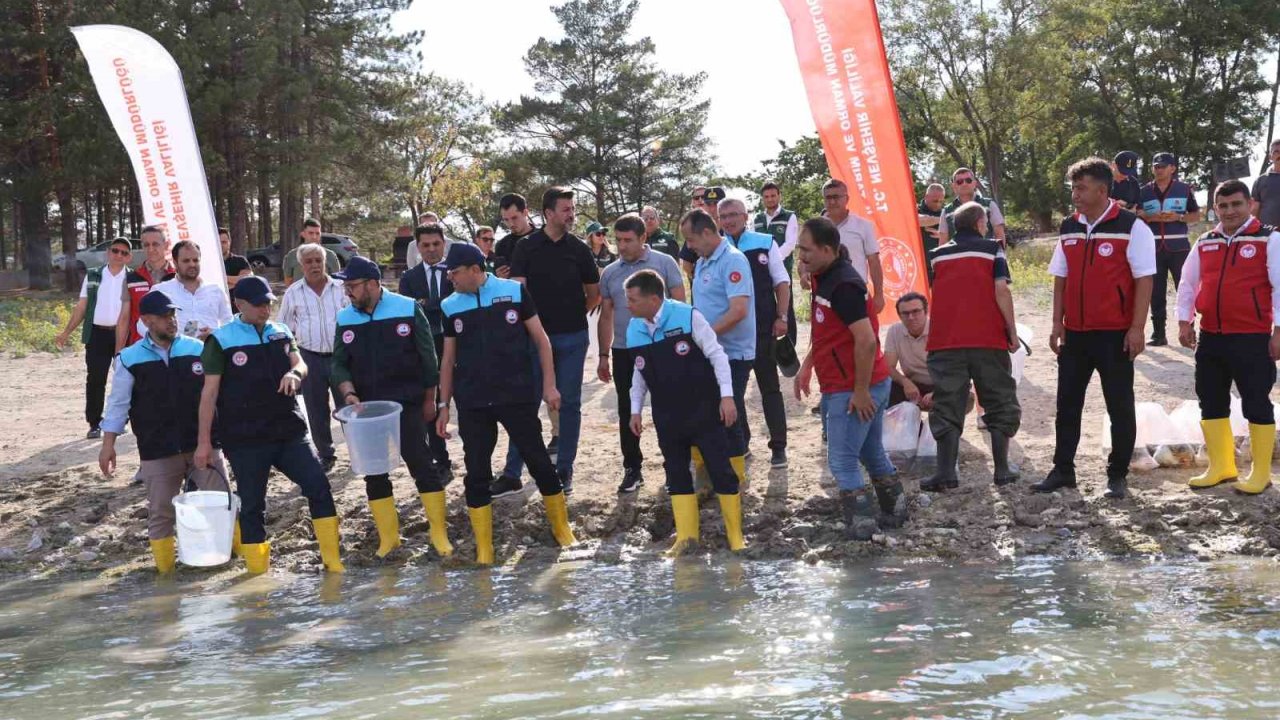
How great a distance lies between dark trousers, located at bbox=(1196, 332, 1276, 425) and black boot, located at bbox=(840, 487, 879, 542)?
88.6 inches

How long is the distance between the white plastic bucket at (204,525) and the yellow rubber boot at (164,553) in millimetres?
362

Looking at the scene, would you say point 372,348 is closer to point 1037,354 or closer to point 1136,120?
point 1037,354

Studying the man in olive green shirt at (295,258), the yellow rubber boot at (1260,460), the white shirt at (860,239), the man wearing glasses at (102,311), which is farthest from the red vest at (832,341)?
the man wearing glasses at (102,311)

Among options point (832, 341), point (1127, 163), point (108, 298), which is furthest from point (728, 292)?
point (108, 298)

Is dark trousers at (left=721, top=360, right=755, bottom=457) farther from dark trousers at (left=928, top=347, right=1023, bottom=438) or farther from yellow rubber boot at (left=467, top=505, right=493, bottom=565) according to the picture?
yellow rubber boot at (left=467, top=505, right=493, bottom=565)

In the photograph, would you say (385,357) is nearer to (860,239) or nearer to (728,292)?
(728,292)

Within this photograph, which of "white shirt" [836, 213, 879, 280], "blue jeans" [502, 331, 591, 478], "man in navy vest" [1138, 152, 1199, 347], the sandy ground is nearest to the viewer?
the sandy ground

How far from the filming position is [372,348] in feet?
23.8

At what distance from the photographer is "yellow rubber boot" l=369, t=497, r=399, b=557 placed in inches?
295

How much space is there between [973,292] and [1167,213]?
5.13 meters


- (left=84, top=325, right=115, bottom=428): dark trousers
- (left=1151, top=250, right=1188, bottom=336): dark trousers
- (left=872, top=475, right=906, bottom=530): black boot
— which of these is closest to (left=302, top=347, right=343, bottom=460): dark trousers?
(left=84, top=325, right=115, bottom=428): dark trousers

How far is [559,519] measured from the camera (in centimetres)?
744

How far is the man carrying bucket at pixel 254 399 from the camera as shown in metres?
6.88

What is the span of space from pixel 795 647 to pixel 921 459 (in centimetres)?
364
